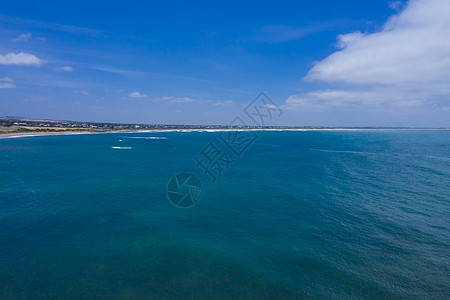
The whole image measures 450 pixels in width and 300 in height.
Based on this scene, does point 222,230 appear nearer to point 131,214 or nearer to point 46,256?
point 131,214

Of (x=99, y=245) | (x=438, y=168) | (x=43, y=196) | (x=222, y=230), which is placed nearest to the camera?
(x=99, y=245)

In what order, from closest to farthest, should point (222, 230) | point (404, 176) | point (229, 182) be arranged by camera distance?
point (222, 230) → point (229, 182) → point (404, 176)

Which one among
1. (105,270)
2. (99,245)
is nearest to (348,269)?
(105,270)

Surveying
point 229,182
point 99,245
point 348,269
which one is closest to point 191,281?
point 99,245

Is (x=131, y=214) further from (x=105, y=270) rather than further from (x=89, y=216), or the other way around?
(x=105, y=270)

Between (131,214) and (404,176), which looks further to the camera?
(404,176)

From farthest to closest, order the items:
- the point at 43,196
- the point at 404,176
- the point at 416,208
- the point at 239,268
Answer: the point at 404,176
the point at 43,196
the point at 416,208
the point at 239,268
